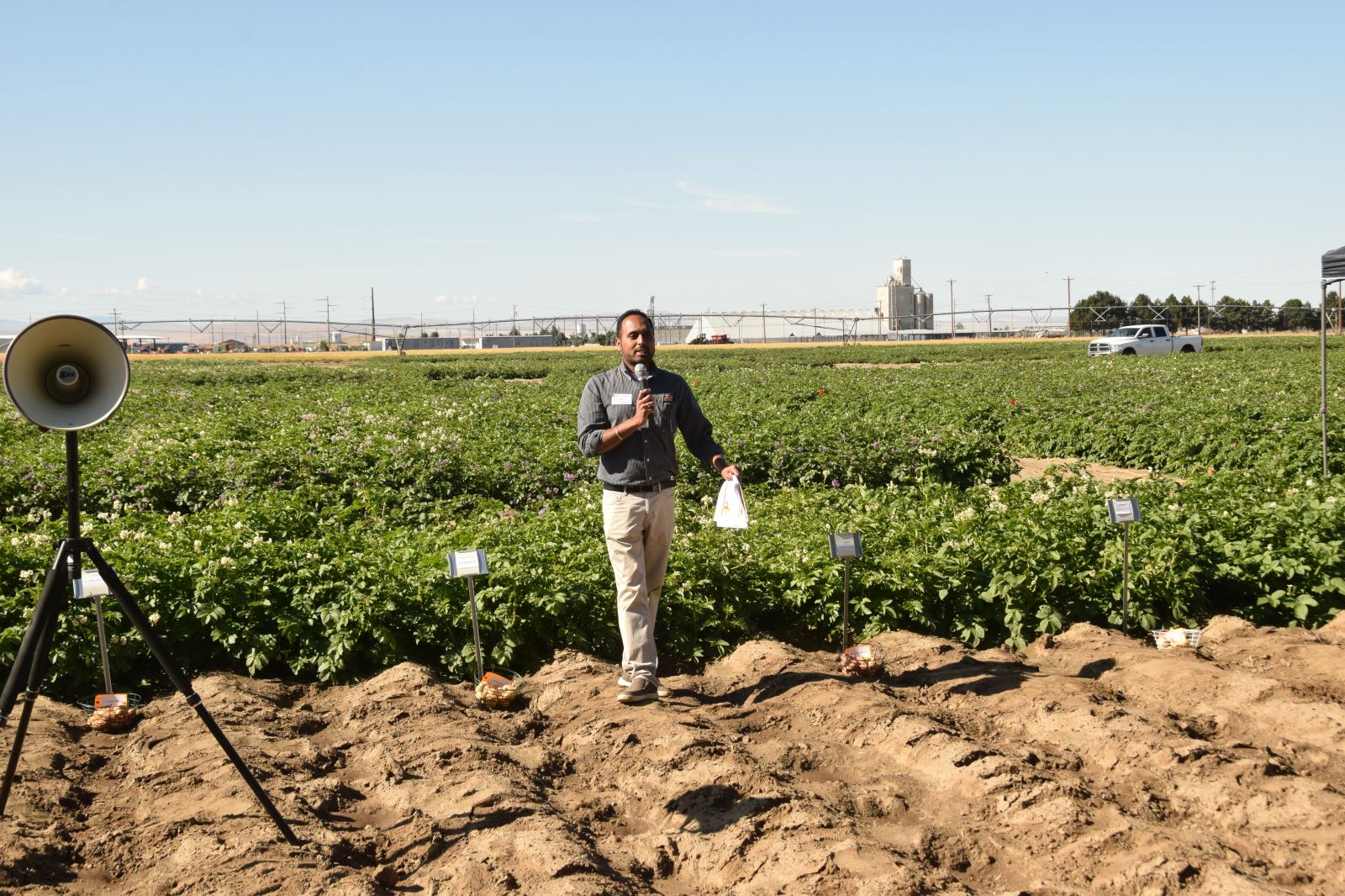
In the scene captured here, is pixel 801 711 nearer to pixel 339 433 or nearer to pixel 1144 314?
pixel 339 433

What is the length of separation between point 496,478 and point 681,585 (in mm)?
5569

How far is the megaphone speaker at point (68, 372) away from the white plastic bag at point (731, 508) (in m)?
2.73

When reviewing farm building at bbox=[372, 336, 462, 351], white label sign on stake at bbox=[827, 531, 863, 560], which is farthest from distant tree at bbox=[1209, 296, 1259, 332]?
white label sign on stake at bbox=[827, 531, 863, 560]

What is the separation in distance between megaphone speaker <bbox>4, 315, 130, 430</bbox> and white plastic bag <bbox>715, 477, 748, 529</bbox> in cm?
273

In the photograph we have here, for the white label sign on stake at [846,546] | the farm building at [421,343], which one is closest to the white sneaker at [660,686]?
the white label sign on stake at [846,546]

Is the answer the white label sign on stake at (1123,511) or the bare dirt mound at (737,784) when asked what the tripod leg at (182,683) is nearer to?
the bare dirt mound at (737,784)

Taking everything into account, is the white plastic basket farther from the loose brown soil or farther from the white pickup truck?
the white pickup truck

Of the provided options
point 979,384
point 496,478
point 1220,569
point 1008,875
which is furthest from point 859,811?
point 979,384

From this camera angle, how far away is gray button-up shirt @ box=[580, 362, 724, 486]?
5539 mm

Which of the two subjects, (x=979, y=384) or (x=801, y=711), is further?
(x=979, y=384)

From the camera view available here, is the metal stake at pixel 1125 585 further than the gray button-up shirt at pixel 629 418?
Yes

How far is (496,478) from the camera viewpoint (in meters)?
11.9

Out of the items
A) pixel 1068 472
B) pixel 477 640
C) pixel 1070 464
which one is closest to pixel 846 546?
pixel 477 640

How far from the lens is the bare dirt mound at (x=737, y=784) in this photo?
12.6 ft
